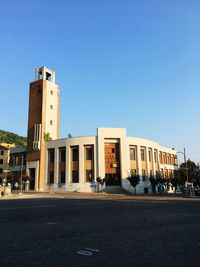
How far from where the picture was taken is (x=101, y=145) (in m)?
55.3

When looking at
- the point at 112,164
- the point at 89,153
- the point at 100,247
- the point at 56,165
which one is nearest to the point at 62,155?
the point at 56,165

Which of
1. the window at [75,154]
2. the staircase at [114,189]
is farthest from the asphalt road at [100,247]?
the window at [75,154]

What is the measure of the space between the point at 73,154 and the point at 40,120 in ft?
40.0

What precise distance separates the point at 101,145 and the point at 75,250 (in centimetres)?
4930

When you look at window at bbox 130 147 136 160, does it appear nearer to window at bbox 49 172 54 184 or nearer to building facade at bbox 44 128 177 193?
building facade at bbox 44 128 177 193

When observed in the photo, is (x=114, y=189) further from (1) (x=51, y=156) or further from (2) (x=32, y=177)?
(2) (x=32, y=177)

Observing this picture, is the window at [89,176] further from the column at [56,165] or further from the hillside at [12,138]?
the hillside at [12,138]

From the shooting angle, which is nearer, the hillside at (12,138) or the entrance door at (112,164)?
the entrance door at (112,164)

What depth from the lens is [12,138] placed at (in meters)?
128

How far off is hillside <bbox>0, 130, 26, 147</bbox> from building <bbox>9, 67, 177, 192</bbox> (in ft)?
191

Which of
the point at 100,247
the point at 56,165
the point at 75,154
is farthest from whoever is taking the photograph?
the point at 56,165

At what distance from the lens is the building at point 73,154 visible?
54.9 m

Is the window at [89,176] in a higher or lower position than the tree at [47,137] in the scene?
lower

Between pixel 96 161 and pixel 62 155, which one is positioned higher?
pixel 62 155
